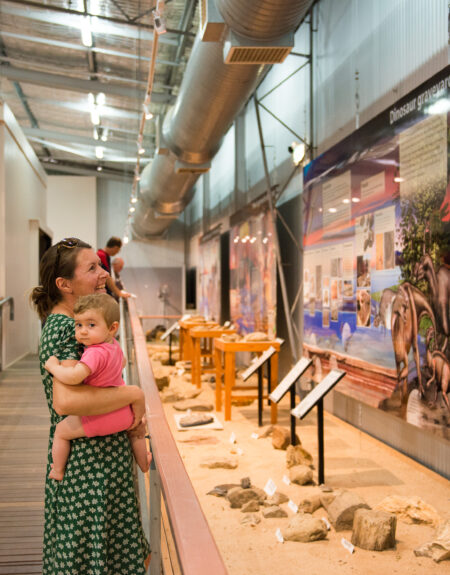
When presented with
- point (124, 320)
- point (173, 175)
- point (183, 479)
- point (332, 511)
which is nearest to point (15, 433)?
point (124, 320)

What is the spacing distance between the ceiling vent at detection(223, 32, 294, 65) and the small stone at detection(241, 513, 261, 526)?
12.3 ft

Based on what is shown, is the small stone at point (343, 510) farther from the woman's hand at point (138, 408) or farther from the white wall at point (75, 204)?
the white wall at point (75, 204)

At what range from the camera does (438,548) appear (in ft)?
11.4

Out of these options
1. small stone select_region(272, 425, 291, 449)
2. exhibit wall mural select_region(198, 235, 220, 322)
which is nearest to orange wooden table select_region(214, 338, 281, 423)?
small stone select_region(272, 425, 291, 449)

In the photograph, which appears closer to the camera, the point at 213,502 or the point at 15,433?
the point at 213,502

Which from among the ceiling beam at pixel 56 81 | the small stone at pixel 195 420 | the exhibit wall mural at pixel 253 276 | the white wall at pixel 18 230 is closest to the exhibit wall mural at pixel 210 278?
the exhibit wall mural at pixel 253 276

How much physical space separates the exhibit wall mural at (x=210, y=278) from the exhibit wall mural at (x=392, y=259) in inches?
269

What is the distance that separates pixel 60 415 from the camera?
179 cm

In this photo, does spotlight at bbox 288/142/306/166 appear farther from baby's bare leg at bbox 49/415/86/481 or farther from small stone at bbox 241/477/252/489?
baby's bare leg at bbox 49/415/86/481

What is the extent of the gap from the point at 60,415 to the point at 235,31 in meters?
4.05

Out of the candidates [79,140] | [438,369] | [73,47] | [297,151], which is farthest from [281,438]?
[79,140]

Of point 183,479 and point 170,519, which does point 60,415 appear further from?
point 170,519

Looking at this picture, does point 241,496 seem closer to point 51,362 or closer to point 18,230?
point 51,362

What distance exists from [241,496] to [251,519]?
0.32 m
